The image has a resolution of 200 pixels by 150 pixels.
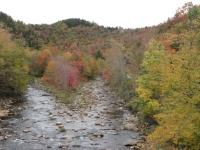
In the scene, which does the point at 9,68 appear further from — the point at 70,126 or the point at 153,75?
the point at 153,75

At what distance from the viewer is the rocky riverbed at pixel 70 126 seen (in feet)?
62.6

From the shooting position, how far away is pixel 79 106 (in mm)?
32500

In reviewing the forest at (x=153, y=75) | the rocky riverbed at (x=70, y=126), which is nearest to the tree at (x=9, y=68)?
the forest at (x=153, y=75)

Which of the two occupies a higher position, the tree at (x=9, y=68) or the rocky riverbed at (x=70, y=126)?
the tree at (x=9, y=68)

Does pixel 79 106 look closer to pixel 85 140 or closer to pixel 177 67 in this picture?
pixel 85 140

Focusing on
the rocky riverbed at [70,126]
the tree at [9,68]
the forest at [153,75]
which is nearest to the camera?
the forest at [153,75]

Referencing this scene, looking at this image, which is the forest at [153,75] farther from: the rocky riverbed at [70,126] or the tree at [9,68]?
the rocky riverbed at [70,126]

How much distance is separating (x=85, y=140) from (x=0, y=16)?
340 ft

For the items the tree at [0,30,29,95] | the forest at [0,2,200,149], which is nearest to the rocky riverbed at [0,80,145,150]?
the forest at [0,2,200,149]

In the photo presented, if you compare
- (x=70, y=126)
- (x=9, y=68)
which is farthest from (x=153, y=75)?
(x=9, y=68)

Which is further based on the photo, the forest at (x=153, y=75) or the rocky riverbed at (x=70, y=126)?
the rocky riverbed at (x=70, y=126)

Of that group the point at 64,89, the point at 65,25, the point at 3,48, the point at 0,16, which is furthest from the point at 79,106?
the point at 65,25

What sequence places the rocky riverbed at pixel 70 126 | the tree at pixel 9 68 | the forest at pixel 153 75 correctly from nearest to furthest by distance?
the forest at pixel 153 75
the rocky riverbed at pixel 70 126
the tree at pixel 9 68

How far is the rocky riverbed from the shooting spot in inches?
751
